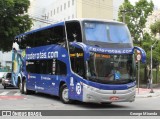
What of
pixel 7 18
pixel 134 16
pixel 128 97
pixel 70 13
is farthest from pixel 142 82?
pixel 70 13

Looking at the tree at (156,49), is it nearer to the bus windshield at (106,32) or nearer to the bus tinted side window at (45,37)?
the bus tinted side window at (45,37)

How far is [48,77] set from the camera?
71.1ft

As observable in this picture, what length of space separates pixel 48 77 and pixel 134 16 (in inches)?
903

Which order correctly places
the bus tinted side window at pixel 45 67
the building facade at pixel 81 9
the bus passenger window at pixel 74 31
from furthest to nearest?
the building facade at pixel 81 9, the bus tinted side window at pixel 45 67, the bus passenger window at pixel 74 31

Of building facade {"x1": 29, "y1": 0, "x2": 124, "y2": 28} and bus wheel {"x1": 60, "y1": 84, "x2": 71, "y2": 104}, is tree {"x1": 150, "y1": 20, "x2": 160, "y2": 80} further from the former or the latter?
building facade {"x1": 29, "y1": 0, "x2": 124, "y2": 28}

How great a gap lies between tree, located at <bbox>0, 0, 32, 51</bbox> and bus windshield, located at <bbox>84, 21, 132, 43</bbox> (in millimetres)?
19729

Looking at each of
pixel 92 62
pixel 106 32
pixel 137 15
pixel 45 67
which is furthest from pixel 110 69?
pixel 137 15

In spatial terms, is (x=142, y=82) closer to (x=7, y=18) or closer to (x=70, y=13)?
(x=7, y=18)

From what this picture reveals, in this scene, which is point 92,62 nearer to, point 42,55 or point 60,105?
point 60,105

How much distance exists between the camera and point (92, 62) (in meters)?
17.2

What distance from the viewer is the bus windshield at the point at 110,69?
17188 millimetres

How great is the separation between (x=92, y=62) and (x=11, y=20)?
22.5 m

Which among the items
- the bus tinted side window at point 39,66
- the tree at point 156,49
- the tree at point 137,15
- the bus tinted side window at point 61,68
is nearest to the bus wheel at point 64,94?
the bus tinted side window at point 61,68

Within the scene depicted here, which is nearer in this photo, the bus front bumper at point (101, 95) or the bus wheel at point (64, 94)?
the bus front bumper at point (101, 95)
